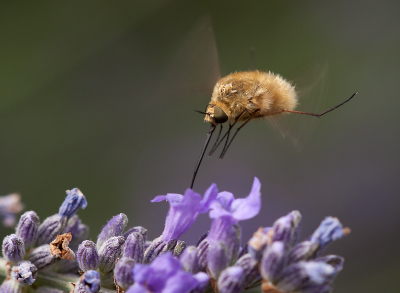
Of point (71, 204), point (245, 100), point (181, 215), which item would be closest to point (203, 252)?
point (181, 215)

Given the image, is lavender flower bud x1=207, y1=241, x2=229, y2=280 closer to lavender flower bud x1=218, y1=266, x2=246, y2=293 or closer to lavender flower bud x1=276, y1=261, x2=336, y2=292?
lavender flower bud x1=218, y1=266, x2=246, y2=293

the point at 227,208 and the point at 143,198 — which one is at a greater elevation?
the point at 143,198

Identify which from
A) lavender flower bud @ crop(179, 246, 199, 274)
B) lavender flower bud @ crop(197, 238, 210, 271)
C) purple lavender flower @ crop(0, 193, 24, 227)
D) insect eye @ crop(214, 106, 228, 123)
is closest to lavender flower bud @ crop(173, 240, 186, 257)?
lavender flower bud @ crop(197, 238, 210, 271)

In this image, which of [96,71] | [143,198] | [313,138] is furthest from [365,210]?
[96,71]

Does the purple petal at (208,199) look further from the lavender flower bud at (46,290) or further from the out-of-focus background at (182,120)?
the out-of-focus background at (182,120)

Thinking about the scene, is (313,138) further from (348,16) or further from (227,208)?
(227,208)

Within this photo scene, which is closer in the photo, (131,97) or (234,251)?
(234,251)

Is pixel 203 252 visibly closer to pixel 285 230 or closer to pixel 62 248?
pixel 285 230
